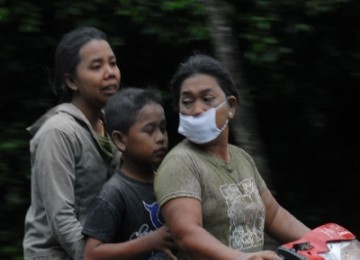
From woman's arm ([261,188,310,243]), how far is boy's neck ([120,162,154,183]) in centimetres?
47

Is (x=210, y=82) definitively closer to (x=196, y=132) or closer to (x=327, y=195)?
(x=196, y=132)

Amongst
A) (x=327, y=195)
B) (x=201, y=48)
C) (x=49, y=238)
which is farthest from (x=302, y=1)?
(x=49, y=238)

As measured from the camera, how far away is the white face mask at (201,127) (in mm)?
3588

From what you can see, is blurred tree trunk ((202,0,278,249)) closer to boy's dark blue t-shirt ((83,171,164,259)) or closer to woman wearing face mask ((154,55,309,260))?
woman wearing face mask ((154,55,309,260))

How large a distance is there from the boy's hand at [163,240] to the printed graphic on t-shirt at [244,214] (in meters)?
0.23

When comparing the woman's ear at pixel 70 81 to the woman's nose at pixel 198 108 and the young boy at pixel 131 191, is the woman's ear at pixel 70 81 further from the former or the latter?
A: the woman's nose at pixel 198 108

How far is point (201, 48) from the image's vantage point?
5.47 meters

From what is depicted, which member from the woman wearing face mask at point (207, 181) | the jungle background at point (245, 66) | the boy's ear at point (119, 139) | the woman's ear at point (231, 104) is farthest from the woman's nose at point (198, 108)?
the jungle background at point (245, 66)

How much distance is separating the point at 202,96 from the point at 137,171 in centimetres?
42

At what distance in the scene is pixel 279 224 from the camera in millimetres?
3941

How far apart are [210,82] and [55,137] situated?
675mm

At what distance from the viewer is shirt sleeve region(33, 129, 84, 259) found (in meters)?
3.81

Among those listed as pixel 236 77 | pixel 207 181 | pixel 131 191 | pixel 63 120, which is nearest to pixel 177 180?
pixel 207 181

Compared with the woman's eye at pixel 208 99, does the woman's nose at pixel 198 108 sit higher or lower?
lower
